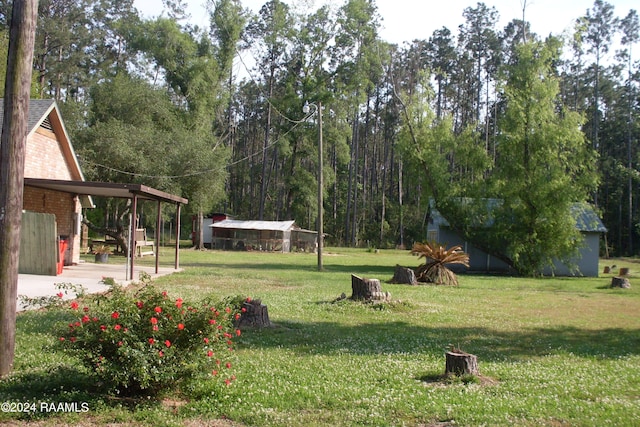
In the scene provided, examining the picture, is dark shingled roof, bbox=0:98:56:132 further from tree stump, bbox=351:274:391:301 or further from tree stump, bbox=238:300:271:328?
tree stump, bbox=238:300:271:328

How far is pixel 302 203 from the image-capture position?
57344mm

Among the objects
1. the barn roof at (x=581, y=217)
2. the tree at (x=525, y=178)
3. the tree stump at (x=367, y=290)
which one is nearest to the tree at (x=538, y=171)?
the tree at (x=525, y=178)

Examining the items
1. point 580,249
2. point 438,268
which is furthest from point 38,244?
point 580,249

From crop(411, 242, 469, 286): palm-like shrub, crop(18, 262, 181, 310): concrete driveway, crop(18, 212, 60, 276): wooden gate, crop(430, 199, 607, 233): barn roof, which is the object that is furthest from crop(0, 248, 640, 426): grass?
crop(430, 199, 607, 233): barn roof

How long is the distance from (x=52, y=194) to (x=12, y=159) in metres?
15.5

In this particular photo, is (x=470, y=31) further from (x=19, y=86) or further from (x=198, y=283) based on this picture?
(x=19, y=86)

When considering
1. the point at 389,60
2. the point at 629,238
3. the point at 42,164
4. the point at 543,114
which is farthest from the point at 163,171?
the point at 629,238

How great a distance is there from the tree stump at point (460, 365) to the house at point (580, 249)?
21878mm

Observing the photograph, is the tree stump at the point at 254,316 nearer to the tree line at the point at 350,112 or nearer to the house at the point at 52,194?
the house at the point at 52,194

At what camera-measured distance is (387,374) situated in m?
6.67

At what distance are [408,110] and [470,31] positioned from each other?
130ft

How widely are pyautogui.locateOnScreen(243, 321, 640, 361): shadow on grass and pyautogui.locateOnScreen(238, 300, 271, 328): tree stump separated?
23cm

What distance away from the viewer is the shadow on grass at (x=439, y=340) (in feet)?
27.4

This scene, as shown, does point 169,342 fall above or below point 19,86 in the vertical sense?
below
